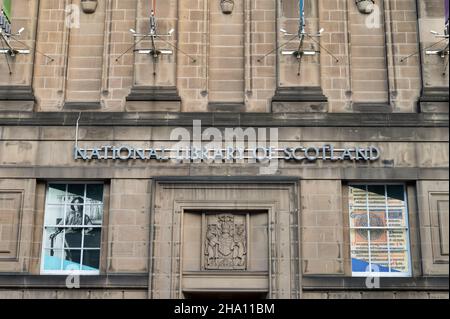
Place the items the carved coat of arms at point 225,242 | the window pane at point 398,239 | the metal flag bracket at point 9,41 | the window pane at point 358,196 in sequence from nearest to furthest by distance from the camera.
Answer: the carved coat of arms at point 225,242 → the window pane at point 398,239 → the window pane at point 358,196 → the metal flag bracket at point 9,41

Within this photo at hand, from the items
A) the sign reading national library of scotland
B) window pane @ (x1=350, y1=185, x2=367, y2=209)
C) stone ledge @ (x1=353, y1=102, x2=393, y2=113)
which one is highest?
stone ledge @ (x1=353, y1=102, x2=393, y2=113)

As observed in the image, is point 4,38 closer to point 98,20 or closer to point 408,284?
point 98,20

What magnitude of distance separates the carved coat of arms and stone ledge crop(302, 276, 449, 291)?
184cm

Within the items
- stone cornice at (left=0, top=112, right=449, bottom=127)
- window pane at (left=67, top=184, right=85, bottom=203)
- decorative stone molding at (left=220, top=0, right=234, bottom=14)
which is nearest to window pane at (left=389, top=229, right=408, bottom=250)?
stone cornice at (left=0, top=112, right=449, bottom=127)

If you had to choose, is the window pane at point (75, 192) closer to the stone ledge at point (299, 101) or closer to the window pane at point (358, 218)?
the stone ledge at point (299, 101)

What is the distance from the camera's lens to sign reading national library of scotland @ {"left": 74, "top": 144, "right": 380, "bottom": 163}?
19.9 m

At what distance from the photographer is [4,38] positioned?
2053 centimetres

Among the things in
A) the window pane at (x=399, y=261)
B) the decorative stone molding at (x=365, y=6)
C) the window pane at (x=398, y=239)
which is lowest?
the window pane at (x=399, y=261)

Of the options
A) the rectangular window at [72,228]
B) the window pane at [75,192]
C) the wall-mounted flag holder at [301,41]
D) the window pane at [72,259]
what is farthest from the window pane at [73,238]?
the wall-mounted flag holder at [301,41]

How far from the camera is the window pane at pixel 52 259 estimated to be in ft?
64.5

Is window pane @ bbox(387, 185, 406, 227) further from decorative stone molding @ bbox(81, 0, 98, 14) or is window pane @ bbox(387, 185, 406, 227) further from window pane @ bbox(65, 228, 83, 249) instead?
decorative stone molding @ bbox(81, 0, 98, 14)

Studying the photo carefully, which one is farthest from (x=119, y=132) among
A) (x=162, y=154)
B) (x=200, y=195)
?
(x=200, y=195)

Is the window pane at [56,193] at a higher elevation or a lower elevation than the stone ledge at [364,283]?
higher
